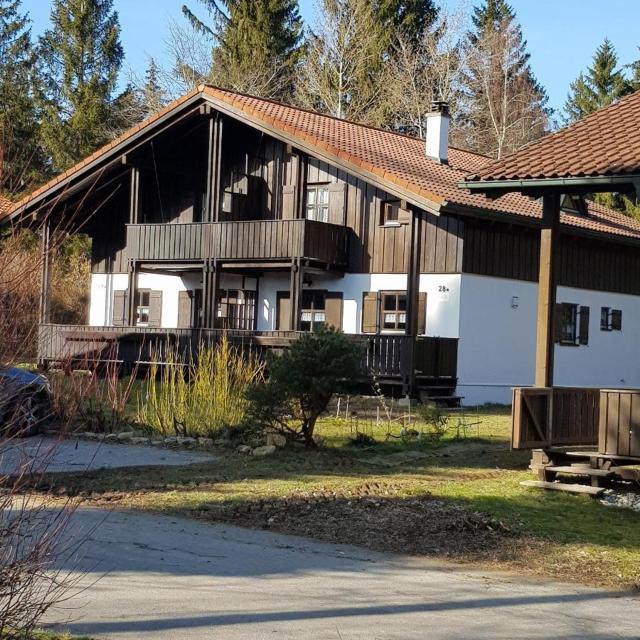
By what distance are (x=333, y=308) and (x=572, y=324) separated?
6.82 metres

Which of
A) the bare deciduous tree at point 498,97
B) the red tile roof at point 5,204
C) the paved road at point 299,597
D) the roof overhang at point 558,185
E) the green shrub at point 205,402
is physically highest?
the bare deciduous tree at point 498,97

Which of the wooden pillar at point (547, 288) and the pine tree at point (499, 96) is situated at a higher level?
the pine tree at point (499, 96)

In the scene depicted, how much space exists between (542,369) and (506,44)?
46747mm

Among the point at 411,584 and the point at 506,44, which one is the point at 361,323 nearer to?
the point at 411,584

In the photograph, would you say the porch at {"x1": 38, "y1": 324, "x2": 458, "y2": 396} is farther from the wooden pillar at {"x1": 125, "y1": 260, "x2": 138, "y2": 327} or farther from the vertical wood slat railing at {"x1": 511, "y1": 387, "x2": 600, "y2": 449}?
the vertical wood slat railing at {"x1": 511, "y1": 387, "x2": 600, "y2": 449}

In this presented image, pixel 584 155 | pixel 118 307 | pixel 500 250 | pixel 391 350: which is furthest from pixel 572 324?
pixel 584 155

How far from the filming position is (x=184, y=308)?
3509cm

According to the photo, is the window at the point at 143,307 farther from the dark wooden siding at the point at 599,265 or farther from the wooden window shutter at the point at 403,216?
the dark wooden siding at the point at 599,265

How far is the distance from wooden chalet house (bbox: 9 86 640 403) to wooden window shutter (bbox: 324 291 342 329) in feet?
0.14

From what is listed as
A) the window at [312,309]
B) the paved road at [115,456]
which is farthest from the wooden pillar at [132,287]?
the paved road at [115,456]

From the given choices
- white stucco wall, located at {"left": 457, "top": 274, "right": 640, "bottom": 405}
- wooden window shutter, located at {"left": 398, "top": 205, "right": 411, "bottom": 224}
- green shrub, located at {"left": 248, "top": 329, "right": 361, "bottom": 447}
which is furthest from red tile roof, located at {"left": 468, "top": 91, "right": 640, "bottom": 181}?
wooden window shutter, located at {"left": 398, "top": 205, "right": 411, "bottom": 224}

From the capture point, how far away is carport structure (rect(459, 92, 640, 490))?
13.4 meters

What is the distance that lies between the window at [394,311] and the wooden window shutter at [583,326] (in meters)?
5.93

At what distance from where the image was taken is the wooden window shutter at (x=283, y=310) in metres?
32.5
